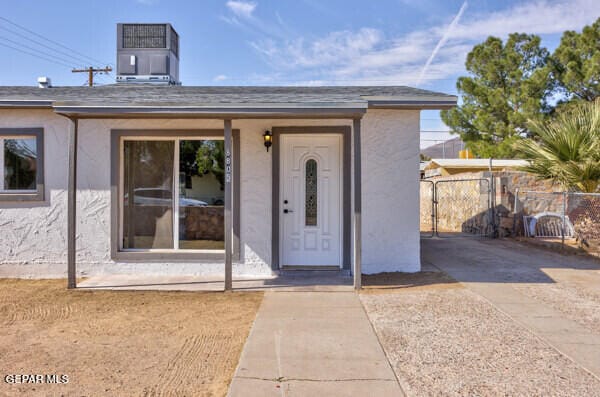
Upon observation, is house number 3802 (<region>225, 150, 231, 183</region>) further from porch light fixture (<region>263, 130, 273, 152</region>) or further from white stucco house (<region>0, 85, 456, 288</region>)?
porch light fixture (<region>263, 130, 273, 152</region>)

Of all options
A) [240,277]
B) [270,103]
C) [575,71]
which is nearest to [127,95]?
[270,103]

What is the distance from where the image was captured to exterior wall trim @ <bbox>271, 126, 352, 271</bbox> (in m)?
7.21

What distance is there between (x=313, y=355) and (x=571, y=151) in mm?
7929

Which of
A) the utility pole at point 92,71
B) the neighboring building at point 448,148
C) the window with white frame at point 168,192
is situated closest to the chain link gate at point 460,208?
the window with white frame at point 168,192

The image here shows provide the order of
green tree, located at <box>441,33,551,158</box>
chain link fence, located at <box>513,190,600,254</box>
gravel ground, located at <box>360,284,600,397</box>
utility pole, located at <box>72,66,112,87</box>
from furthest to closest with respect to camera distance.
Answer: utility pole, located at <box>72,66,112,87</box> < green tree, located at <box>441,33,551,158</box> < chain link fence, located at <box>513,190,600,254</box> < gravel ground, located at <box>360,284,600,397</box>

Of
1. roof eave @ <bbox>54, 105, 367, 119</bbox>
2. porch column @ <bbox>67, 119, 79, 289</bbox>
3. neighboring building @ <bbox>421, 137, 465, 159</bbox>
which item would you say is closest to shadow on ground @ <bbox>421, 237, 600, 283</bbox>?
roof eave @ <bbox>54, 105, 367, 119</bbox>

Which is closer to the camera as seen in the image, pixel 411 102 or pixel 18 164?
pixel 411 102

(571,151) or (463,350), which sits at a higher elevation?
(571,151)

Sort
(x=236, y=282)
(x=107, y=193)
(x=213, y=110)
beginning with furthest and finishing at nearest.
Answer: (x=107, y=193) < (x=236, y=282) < (x=213, y=110)

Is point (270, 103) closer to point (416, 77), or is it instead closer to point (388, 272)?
point (388, 272)

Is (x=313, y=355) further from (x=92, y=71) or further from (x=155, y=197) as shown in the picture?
(x=92, y=71)

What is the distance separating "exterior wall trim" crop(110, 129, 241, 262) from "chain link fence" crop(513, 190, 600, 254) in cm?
774

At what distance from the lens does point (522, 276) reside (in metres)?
7.14

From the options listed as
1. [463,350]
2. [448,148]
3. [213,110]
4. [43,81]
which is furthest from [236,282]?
[448,148]
